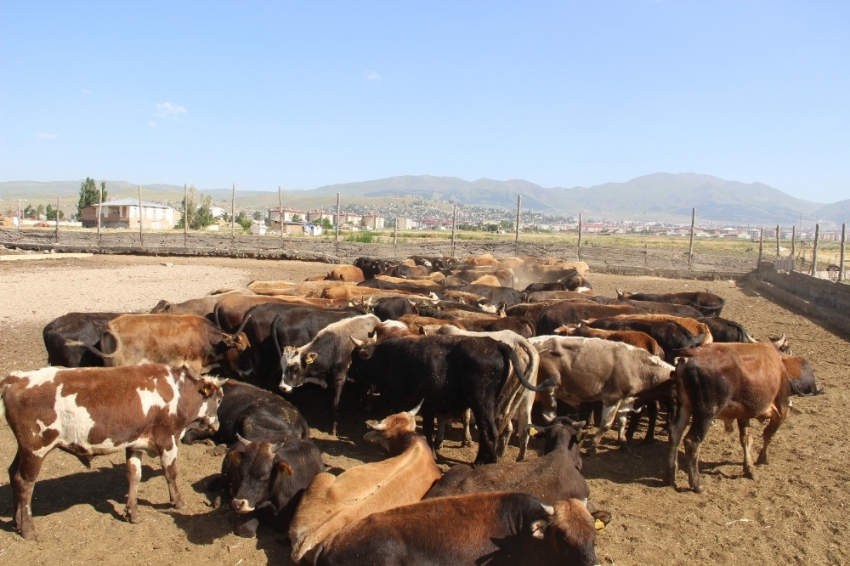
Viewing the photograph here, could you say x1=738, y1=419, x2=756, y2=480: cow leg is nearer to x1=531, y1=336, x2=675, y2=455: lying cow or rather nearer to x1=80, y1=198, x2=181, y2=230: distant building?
x1=531, y1=336, x2=675, y2=455: lying cow

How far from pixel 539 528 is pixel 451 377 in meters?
3.22

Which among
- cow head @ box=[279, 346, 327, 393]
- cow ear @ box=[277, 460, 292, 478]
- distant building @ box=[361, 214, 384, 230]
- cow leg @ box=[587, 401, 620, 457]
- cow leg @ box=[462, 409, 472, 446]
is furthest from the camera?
distant building @ box=[361, 214, 384, 230]

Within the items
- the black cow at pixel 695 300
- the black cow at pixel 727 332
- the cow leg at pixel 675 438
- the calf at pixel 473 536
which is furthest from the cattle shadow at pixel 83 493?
the black cow at pixel 695 300

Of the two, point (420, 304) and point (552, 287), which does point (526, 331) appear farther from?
point (552, 287)

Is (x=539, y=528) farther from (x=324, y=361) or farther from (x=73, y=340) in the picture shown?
(x=73, y=340)

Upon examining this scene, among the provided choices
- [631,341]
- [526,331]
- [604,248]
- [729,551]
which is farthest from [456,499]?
[604,248]

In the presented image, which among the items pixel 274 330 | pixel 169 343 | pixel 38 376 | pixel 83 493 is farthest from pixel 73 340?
pixel 38 376

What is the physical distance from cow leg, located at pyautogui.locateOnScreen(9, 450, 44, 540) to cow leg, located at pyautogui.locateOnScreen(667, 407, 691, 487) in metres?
5.99

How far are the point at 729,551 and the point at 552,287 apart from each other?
11.9 meters

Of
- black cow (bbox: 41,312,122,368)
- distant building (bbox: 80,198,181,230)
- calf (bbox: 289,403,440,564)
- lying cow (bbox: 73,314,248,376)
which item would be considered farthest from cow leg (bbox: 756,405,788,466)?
distant building (bbox: 80,198,181,230)

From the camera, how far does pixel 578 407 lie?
27.8ft

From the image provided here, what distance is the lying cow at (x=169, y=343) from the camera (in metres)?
8.79

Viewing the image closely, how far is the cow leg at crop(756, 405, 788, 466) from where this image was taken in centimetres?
749

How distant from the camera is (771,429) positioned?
757 centimetres
